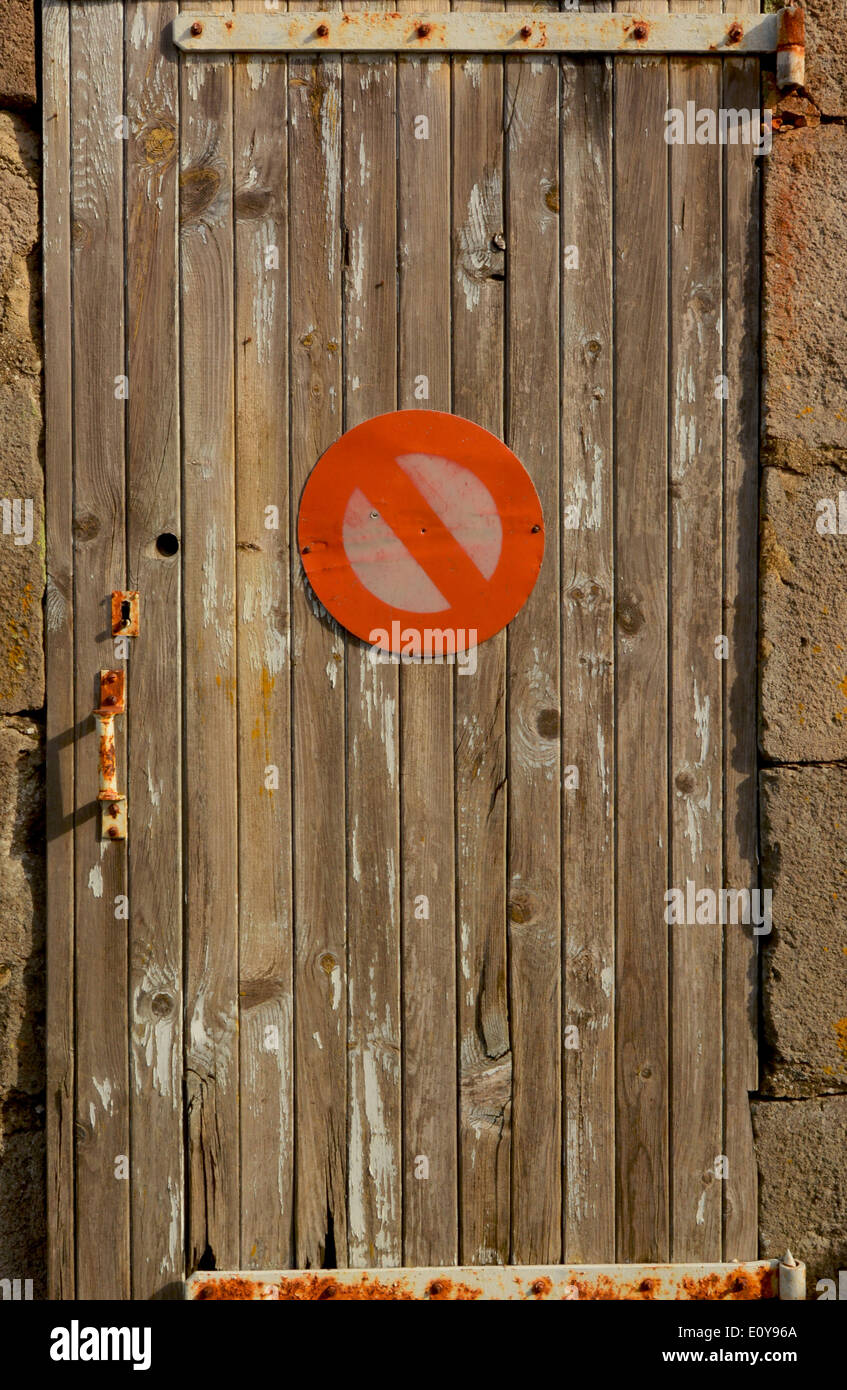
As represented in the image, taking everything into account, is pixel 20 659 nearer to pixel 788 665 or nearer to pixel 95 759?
pixel 95 759

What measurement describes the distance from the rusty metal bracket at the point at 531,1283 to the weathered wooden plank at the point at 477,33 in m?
2.51

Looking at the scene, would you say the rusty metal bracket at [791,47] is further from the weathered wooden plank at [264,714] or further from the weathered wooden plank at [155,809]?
the weathered wooden plank at [155,809]

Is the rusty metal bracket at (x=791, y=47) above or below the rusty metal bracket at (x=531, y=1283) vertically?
above

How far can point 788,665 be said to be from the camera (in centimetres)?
202

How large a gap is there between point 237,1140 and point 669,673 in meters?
1.34

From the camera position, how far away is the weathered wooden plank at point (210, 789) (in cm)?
200

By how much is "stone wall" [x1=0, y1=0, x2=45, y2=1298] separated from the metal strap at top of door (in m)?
0.39

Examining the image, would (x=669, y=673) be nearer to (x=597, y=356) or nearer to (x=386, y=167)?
(x=597, y=356)

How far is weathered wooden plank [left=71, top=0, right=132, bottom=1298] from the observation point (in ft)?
6.54

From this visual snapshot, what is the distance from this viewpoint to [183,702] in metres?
2.02

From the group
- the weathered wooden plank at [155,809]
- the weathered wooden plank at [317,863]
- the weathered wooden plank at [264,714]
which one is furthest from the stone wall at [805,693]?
the weathered wooden plank at [155,809]

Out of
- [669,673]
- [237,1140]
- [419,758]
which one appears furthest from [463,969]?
[669,673]

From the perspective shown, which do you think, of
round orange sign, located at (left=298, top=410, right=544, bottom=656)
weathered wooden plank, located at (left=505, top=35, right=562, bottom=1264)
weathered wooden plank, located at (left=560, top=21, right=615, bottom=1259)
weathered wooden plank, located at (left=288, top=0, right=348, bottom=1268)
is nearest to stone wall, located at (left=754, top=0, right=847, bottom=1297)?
weathered wooden plank, located at (left=560, top=21, right=615, bottom=1259)

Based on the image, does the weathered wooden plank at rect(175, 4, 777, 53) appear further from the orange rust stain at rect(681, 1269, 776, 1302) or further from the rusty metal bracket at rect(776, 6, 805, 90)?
the orange rust stain at rect(681, 1269, 776, 1302)
